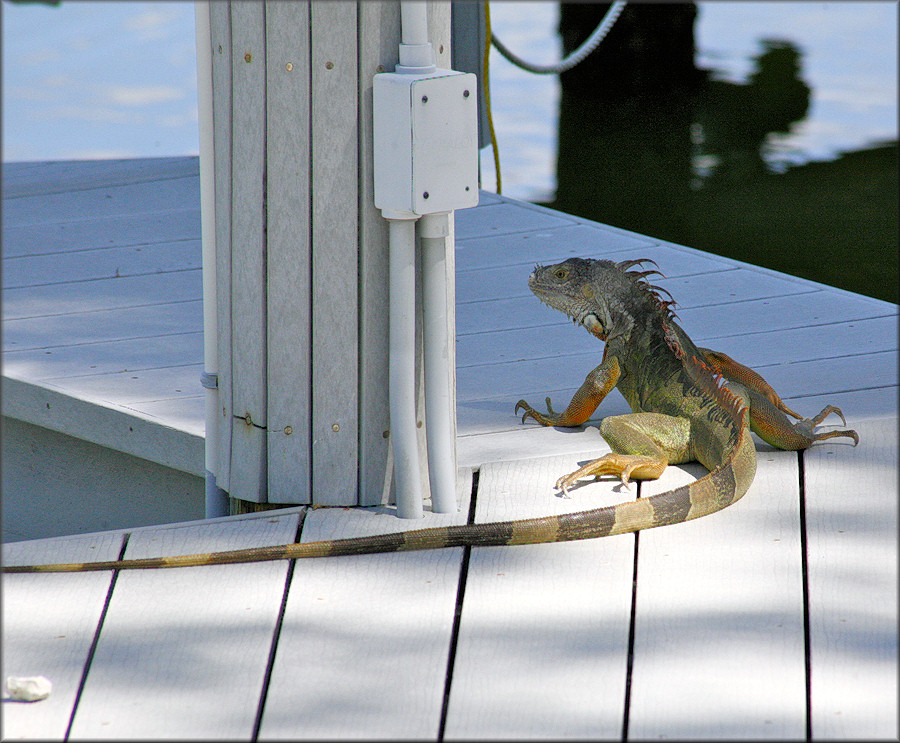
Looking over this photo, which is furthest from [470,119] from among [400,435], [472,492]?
[472,492]

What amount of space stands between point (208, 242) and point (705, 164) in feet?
19.0

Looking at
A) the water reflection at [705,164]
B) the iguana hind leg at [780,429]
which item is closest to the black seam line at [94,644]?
the iguana hind leg at [780,429]

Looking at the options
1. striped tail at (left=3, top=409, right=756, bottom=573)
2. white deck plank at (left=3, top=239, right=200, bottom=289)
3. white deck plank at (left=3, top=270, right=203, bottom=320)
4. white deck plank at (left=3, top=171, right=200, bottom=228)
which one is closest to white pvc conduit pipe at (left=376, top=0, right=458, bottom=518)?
striped tail at (left=3, top=409, right=756, bottom=573)

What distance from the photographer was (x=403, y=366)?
7.73 ft

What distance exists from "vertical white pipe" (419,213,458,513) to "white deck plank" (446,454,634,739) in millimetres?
156

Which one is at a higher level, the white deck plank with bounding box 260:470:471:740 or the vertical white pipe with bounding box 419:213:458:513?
the vertical white pipe with bounding box 419:213:458:513

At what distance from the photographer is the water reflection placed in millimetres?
6336

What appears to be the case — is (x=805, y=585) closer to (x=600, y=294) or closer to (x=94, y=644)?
(x=600, y=294)

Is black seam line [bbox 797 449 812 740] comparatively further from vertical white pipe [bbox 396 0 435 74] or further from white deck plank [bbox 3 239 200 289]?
white deck plank [bbox 3 239 200 289]

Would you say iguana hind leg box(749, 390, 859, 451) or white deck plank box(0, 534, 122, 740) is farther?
iguana hind leg box(749, 390, 859, 451)

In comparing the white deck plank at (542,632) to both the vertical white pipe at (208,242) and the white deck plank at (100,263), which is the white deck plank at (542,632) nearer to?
the vertical white pipe at (208,242)

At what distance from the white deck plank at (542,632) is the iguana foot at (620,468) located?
1.2 inches

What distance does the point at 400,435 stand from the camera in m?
2.38

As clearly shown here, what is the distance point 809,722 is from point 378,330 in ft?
3.47
